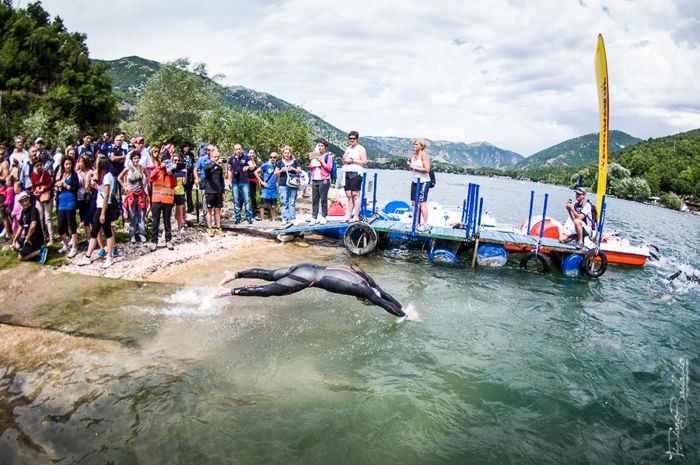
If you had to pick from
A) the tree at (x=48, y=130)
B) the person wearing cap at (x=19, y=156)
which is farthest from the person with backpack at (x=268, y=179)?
the tree at (x=48, y=130)

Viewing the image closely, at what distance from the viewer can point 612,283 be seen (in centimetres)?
1402

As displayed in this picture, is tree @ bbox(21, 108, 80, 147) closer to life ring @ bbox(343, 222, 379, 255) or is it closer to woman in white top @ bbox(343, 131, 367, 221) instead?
life ring @ bbox(343, 222, 379, 255)

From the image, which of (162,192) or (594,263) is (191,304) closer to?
(162,192)

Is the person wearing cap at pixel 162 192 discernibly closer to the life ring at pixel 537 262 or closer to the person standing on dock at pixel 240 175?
the person standing on dock at pixel 240 175

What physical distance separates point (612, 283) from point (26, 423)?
15.9 meters

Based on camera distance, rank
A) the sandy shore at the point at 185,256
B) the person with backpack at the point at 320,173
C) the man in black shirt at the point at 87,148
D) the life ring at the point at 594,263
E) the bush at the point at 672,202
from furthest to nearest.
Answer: the bush at the point at 672,202 < the person with backpack at the point at 320,173 < the life ring at the point at 594,263 < the man in black shirt at the point at 87,148 < the sandy shore at the point at 185,256

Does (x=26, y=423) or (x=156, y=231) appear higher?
(x=156, y=231)

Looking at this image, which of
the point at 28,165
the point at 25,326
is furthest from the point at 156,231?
the point at 25,326

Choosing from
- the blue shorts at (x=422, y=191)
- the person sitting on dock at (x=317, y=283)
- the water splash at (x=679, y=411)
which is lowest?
the water splash at (x=679, y=411)

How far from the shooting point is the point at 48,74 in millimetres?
50844

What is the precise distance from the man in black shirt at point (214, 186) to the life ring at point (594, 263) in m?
12.7

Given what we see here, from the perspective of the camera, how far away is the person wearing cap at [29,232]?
9.72 m

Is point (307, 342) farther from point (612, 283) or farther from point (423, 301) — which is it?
point (612, 283)

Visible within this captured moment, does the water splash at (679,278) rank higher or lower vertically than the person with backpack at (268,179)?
lower
